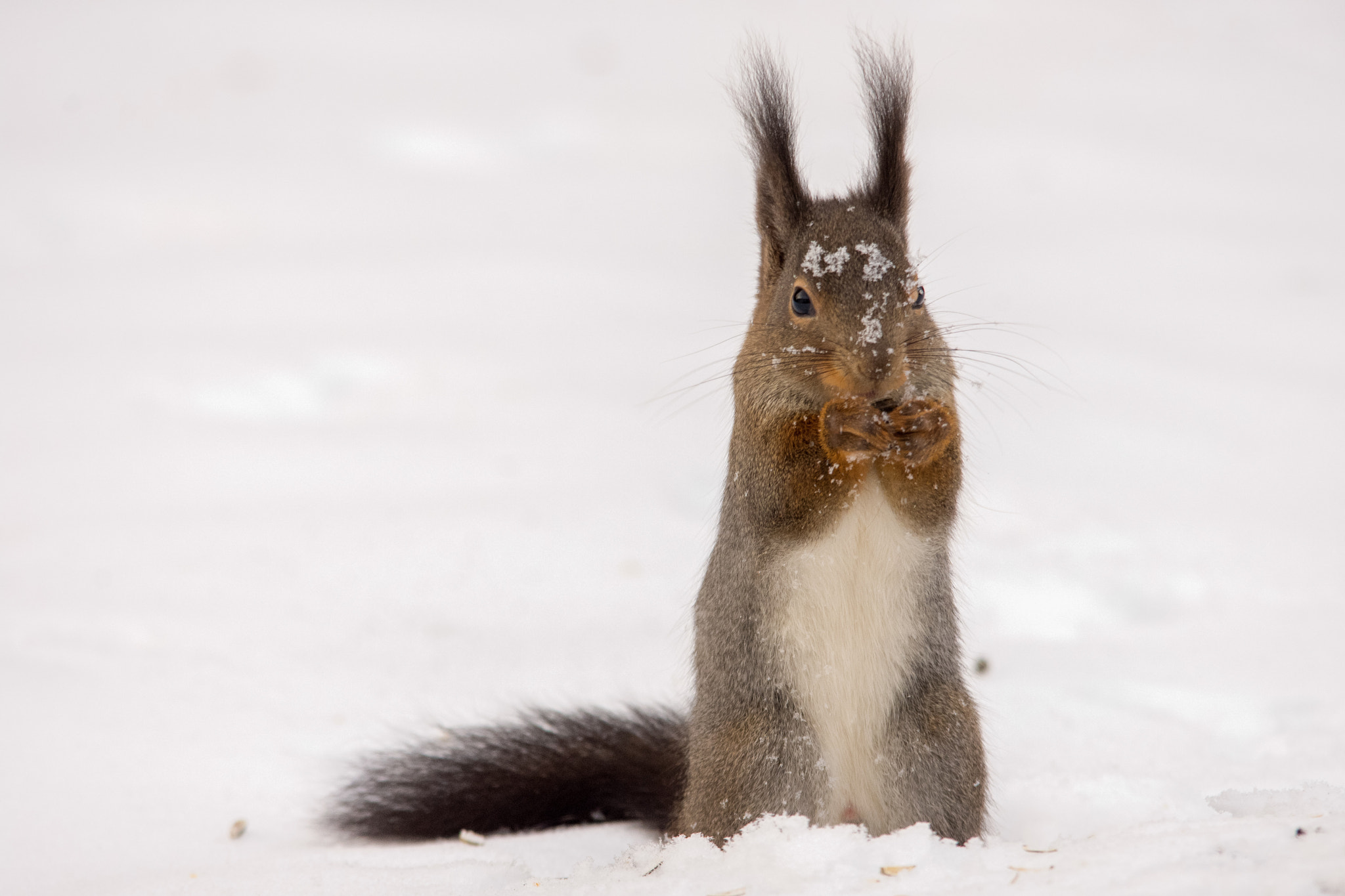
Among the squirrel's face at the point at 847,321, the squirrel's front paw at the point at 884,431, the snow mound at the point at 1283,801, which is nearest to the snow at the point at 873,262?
the squirrel's face at the point at 847,321

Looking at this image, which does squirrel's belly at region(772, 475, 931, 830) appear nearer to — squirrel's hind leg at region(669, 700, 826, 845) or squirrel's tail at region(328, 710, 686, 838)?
squirrel's hind leg at region(669, 700, 826, 845)

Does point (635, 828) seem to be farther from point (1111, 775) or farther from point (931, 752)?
point (1111, 775)

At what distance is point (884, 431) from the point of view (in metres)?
1.63

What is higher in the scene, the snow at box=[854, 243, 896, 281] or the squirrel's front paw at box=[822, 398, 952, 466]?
the snow at box=[854, 243, 896, 281]

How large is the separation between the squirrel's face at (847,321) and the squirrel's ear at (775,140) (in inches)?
1.7

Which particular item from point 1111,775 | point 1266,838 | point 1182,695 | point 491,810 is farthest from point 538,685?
point 1266,838

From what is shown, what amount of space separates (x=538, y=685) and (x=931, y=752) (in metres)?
1.17

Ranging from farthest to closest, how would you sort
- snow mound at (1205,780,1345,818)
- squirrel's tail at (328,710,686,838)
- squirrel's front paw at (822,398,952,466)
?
squirrel's tail at (328,710,686,838) → squirrel's front paw at (822,398,952,466) → snow mound at (1205,780,1345,818)

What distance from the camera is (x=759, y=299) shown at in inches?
78.6

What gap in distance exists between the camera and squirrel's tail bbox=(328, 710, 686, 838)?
2047 millimetres

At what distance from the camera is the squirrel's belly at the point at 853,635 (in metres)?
1.68

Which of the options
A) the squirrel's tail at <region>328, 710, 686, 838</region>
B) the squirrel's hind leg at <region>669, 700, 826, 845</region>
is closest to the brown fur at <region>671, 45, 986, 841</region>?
the squirrel's hind leg at <region>669, 700, 826, 845</region>

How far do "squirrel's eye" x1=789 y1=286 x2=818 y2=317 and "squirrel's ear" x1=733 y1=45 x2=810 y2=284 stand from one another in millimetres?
159

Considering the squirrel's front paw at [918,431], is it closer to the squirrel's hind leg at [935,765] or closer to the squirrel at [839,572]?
the squirrel at [839,572]
